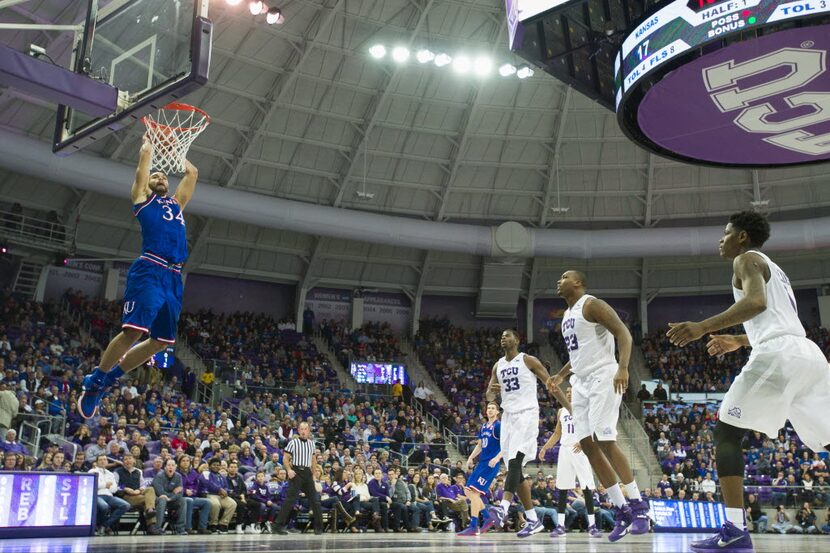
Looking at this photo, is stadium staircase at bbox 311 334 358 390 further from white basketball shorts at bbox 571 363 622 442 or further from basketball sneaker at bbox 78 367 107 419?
white basketball shorts at bbox 571 363 622 442

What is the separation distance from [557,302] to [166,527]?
86.6 ft

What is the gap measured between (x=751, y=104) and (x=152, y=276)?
45.5 ft

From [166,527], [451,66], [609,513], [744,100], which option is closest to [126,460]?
[166,527]

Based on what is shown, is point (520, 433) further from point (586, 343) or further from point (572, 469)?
point (572, 469)

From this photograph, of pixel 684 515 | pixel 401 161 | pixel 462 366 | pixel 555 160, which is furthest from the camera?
pixel 462 366

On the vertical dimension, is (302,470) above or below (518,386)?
below

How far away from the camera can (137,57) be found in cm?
1051

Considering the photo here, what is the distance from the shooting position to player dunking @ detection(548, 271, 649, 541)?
23.5 ft

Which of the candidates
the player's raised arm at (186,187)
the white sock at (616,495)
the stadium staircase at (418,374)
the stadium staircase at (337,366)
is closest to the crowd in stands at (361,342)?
the stadium staircase at (337,366)

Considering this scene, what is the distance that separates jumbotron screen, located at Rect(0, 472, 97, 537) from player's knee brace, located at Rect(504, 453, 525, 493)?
21.2 feet

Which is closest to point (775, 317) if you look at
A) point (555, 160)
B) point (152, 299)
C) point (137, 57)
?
point (152, 299)

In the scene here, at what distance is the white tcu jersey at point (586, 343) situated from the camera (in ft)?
24.8

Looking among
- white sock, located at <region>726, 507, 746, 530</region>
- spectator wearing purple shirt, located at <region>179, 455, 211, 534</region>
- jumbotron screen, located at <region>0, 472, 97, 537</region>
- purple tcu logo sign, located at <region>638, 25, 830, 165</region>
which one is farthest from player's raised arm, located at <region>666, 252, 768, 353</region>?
spectator wearing purple shirt, located at <region>179, 455, 211, 534</region>

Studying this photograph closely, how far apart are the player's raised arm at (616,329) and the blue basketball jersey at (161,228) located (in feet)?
12.5
